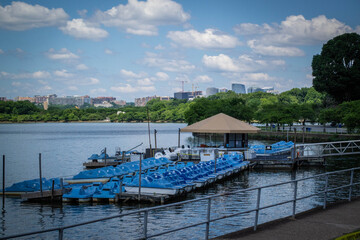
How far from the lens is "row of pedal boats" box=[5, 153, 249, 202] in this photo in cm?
2639

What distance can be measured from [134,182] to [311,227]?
17427mm

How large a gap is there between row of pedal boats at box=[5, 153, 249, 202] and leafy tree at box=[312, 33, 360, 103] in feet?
167

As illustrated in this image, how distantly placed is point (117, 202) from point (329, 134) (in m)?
57.5

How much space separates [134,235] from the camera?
19078 mm

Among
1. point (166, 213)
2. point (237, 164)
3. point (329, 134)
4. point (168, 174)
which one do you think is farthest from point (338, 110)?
point (166, 213)

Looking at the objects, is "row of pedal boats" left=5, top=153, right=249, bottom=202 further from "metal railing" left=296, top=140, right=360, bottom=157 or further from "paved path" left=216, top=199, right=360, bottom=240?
"paved path" left=216, top=199, right=360, bottom=240

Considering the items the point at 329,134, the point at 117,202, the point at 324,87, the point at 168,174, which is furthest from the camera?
the point at 324,87

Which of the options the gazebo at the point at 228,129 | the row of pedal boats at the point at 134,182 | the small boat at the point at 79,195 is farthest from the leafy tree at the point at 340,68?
the small boat at the point at 79,195

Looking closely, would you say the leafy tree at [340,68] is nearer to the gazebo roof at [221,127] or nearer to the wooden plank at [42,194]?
the gazebo roof at [221,127]

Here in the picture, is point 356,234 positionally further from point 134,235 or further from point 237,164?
point 237,164

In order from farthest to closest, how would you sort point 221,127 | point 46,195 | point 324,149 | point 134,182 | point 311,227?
point 221,127 < point 324,149 < point 46,195 < point 134,182 < point 311,227

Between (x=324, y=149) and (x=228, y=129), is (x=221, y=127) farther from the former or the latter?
(x=324, y=149)

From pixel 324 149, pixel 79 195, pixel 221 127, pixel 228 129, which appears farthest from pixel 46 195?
pixel 324 149

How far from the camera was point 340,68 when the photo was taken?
81312 mm
